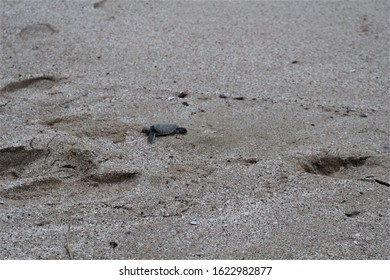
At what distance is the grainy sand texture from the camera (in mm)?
2258

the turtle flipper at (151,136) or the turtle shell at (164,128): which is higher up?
the turtle shell at (164,128)

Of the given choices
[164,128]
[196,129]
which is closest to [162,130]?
[164,128]

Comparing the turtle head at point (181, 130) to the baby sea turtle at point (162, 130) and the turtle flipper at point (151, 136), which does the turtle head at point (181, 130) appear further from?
the turtle flipper at point (151, 136)

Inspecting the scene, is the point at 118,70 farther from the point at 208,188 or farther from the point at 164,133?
the point at 208,188

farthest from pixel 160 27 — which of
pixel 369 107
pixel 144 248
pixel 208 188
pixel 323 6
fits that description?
pixel 144 248

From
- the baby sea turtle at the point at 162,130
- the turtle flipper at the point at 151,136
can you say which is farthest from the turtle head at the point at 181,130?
the turtle flipper at the point at 151,136

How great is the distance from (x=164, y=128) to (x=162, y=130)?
15 millimetres

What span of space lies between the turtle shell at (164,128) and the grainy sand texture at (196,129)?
4cm

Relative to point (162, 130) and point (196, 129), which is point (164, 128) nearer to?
point (162, 130)

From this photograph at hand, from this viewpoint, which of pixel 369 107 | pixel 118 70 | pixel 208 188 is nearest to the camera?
pixel 208 188

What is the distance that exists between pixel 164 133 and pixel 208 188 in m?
0.42

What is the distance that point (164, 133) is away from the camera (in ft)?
9.20

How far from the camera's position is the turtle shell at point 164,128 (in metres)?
2.80

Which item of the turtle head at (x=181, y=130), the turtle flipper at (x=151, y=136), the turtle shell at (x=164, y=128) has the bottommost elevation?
the turtle flipper at (x=151, y=136)
